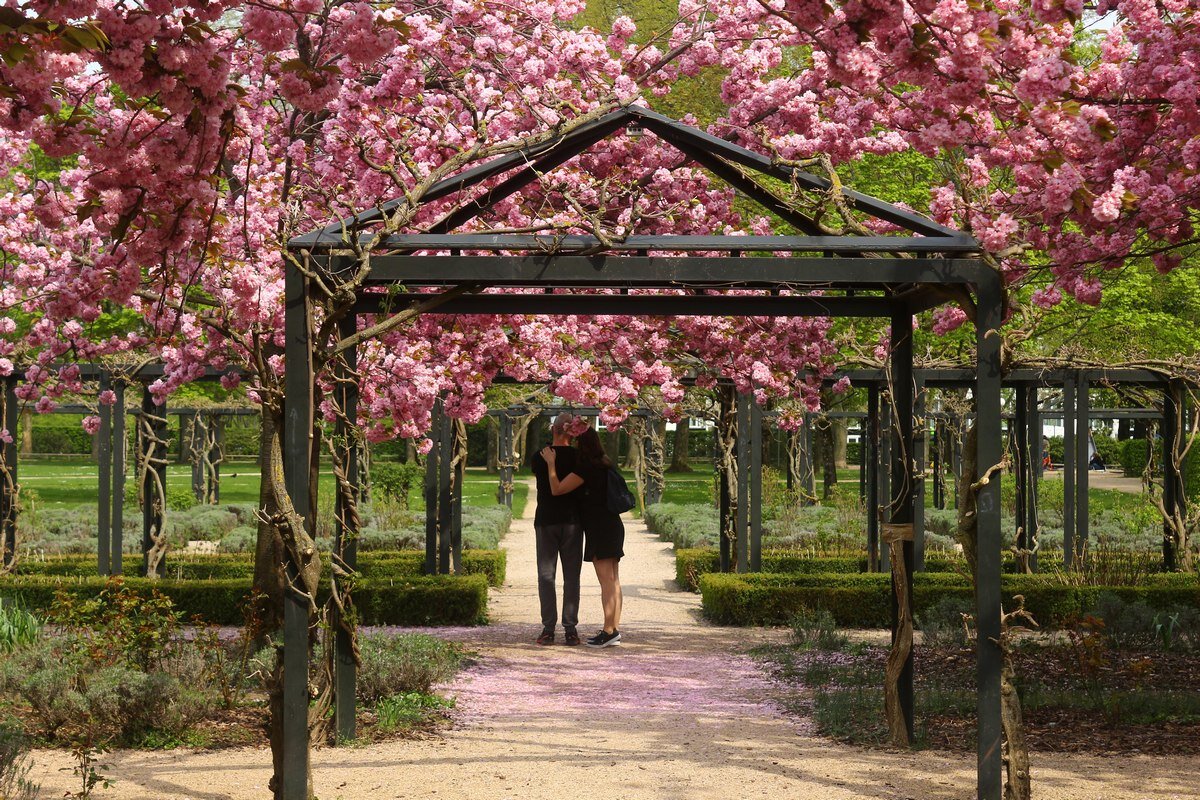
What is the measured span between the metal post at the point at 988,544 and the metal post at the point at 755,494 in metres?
7.28

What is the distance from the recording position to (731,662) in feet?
31.8

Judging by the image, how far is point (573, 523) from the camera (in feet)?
35.2

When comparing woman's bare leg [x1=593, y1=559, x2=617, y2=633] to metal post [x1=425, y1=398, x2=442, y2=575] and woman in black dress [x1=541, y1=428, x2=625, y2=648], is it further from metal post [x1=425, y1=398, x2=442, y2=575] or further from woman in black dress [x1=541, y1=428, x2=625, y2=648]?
metal post [x1=425, y1=398, x2=442, y2=575]

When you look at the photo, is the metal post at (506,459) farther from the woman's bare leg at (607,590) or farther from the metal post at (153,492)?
the woman's bare leg at (607,590)

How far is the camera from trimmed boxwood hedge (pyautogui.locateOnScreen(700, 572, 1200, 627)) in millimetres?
11641

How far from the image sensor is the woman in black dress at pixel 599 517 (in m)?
10.5

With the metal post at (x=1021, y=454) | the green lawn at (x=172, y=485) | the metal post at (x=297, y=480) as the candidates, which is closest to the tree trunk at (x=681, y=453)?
the green lawn at (x=172, y=485)

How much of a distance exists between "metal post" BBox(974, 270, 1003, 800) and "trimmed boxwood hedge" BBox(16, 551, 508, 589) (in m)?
8.39

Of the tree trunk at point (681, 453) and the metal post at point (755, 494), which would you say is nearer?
the metal post at point (755, 494)

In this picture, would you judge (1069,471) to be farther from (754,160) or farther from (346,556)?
(346,556)

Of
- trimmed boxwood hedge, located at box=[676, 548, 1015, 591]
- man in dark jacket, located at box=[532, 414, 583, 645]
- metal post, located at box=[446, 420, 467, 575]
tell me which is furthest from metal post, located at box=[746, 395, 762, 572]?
metal post, located at box=[446, 420, 467, 575]

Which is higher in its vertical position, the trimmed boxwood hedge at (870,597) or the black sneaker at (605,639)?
the trimmed boxwood hedge at (870,597)

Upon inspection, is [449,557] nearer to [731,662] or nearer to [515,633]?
[515,633]

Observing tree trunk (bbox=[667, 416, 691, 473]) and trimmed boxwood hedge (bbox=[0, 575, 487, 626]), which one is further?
tree trunk (bbox=[667, 416, 691, 473])
